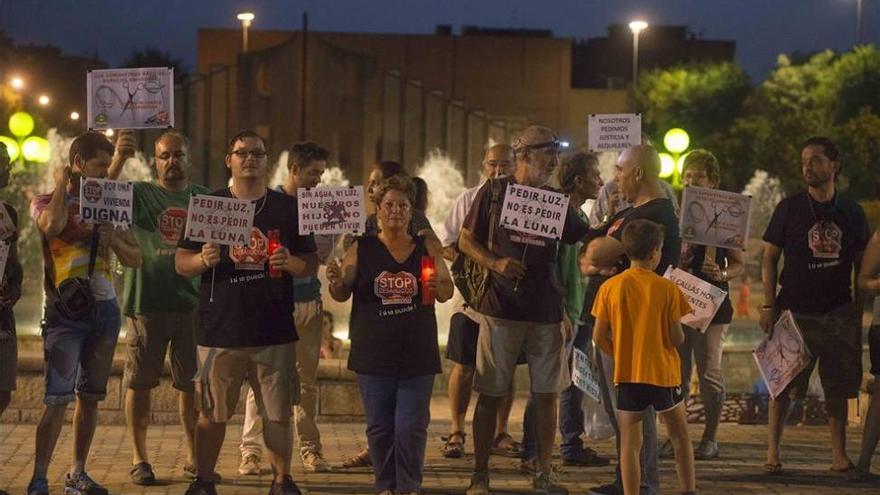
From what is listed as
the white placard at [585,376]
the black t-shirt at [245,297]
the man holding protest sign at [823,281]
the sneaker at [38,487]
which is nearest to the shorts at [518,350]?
the white placard at [585,376]

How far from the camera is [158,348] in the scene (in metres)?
9.28

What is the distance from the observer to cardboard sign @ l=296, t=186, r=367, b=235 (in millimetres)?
8438

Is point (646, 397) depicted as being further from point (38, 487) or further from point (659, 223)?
point (38, 487)

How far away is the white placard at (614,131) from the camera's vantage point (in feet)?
35.2

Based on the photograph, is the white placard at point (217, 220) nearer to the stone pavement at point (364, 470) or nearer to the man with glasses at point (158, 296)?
the man with glasses at point (158, 296)

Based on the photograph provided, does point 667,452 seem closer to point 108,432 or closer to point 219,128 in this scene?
point 108,432

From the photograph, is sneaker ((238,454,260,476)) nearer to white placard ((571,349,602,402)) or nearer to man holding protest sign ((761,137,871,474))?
white placard ((571,349,602,402))

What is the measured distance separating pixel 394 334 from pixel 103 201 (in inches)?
68.3

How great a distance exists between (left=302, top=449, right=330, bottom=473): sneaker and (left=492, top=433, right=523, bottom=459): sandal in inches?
55.8

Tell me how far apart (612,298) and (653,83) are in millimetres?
80500

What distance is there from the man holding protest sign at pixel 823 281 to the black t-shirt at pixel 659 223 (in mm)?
1315

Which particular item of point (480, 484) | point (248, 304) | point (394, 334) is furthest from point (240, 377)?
point (480, 484)

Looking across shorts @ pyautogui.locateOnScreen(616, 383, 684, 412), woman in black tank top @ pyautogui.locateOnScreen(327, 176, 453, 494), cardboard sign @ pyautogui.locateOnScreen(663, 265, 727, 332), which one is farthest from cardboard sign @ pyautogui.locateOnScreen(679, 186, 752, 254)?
woman in black tank top @ pyautogui.locateOnScreen(327, 176, 453, 494)

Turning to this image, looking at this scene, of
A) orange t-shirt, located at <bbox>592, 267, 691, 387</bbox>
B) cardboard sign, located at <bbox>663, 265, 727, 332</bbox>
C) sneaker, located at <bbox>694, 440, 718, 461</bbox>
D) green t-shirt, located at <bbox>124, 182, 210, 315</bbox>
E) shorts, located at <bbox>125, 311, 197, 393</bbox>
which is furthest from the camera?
sneaker, located at <bbox>694, 440, 718, 461</bbox>
